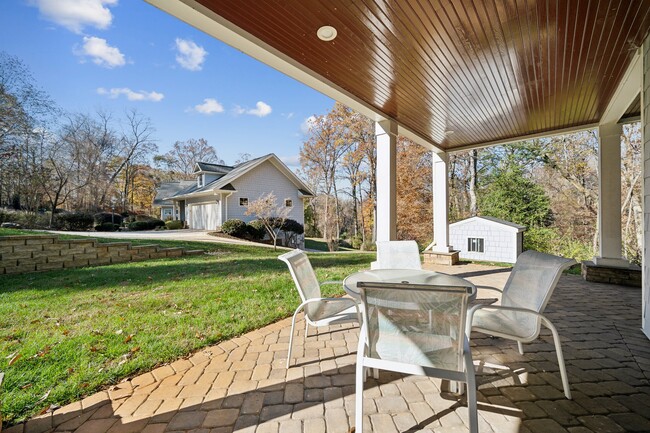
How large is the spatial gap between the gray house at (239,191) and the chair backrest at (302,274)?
12.6 metres

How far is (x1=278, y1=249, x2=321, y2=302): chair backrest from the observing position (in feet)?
8.20

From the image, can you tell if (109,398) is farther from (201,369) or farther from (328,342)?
(328,342)

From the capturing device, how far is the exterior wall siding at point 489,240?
8523mm

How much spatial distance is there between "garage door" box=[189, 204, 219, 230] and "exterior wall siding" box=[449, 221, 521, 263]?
1310cm

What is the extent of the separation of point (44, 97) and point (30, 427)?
63.5 feet

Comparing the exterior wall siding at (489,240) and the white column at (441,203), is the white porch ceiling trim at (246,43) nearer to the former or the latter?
the white column at (441,203)

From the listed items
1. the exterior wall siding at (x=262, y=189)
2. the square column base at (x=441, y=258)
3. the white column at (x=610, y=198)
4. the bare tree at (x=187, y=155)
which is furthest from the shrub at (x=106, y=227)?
the white column at (x=610, y=198)

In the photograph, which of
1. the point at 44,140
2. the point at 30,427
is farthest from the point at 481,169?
the point at 44,140

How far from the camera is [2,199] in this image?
16312 mm

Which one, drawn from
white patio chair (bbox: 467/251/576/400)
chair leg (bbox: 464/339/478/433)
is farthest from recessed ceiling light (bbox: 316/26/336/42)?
chair leg (bbox: 464/339/478/433)

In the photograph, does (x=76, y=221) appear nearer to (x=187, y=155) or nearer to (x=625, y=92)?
(x=187, y=155)

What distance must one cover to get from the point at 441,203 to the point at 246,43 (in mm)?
6085

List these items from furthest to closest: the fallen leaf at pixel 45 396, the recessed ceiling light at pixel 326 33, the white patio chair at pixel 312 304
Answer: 1. the recessed ceiling light at pixel 326 33
2. the white patio chair at pixel 312 304
3. the fallen leaf at pixel 45 396

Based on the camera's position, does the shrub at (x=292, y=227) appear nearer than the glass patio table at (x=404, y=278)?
No
